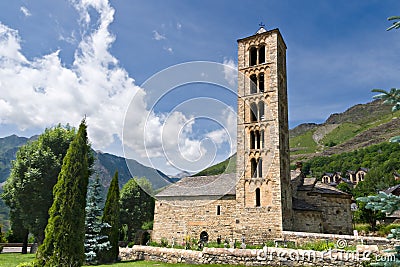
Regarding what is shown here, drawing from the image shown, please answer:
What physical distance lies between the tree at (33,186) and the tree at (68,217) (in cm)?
1236

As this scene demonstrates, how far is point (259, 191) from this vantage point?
2488 centimetres

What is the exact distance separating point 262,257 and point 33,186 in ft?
60.4

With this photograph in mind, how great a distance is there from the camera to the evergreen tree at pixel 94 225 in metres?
19.1

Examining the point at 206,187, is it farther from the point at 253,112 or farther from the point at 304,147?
the point at 304,147

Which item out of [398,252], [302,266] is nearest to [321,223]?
[302,266]

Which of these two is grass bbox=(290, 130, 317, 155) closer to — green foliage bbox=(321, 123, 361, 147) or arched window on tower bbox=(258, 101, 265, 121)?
green foliage bbox=(321, 123, 361, 147)

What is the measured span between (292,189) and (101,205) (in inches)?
681

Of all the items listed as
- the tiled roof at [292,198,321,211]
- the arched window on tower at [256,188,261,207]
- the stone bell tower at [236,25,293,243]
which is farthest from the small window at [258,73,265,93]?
the tiled roof at [292,198,321,211]

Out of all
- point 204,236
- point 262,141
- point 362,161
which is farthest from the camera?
point 362,161

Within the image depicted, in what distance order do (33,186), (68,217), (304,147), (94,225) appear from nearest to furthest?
(68,217) < (94,225) < (33,186) < (304,147)

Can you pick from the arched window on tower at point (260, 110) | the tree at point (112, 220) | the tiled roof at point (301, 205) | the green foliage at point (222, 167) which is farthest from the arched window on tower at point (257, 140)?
the tree at point (112, 220)

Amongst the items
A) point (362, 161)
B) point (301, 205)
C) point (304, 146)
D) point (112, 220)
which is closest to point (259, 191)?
point (301, 205)

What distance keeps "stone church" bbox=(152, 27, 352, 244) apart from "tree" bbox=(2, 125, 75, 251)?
10.5 metres

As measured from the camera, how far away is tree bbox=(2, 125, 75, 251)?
23469 millimetres
